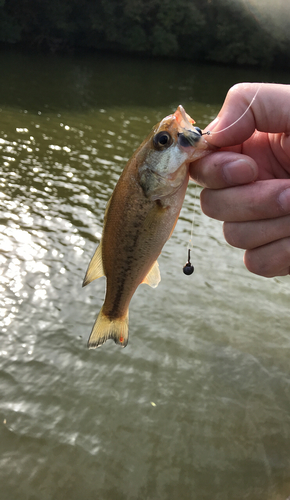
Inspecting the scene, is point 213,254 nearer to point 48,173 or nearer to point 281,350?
point 281,350

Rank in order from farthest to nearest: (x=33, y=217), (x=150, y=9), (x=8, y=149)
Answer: (x=150, y=9) → (x=8, y=149) → (x=33, y=217)

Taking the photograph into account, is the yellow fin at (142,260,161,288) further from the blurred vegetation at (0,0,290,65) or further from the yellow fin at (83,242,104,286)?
the blurred vegetation at (0,0,290,65)

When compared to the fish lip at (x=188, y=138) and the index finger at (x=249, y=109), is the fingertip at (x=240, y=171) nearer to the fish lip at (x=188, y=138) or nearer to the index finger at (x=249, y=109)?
the index finger at (x=249, y=109)

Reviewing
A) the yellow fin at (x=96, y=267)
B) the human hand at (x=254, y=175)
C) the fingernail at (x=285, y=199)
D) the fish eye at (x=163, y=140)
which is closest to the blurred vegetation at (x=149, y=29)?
the human hand at (x=254, y=175)

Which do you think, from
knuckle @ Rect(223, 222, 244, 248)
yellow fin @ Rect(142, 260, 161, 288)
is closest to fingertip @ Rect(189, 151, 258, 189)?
knuckle @ Rect(223, 222, 244, 248)

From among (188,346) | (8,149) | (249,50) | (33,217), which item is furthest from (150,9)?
(188,346)

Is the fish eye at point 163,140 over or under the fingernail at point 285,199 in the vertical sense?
over
